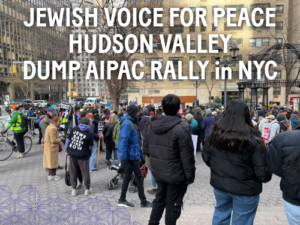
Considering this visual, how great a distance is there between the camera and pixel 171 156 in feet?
9.86

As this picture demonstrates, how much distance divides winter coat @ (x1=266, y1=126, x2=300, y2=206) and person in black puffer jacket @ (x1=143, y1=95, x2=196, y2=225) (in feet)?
3.19

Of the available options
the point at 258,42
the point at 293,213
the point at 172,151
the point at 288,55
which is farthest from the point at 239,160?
the point at 258,42

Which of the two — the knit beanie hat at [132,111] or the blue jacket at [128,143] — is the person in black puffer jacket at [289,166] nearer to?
the blue jacket at [128,143]

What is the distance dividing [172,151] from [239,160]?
808 mm

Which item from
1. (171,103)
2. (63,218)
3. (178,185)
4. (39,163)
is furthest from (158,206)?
(39,163)

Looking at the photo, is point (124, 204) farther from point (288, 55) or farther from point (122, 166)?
point (288, 55)

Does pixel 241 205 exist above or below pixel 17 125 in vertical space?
below

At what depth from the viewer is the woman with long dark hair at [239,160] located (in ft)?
8.09

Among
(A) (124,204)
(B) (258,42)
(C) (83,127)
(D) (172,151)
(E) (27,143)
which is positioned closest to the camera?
(D) (172,151)

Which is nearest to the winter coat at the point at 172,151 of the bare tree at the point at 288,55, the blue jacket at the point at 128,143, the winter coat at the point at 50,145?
the blue jacket at the point at 128,143

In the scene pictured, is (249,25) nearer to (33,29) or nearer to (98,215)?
(33,29)

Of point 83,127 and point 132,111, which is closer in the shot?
point 132,111

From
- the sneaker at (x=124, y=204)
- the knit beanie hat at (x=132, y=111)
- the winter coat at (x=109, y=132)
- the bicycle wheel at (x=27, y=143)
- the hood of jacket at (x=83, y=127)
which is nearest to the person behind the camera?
the knit beanie hat at (x=132, y=111)

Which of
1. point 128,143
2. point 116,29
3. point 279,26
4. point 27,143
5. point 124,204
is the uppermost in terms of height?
point 279,26
